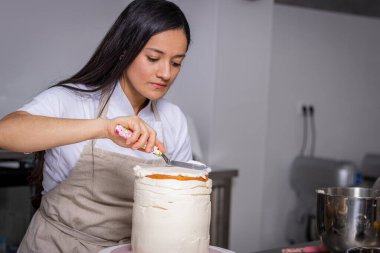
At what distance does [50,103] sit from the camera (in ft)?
5.05

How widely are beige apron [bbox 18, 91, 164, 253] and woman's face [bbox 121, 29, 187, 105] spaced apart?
0.78 feet

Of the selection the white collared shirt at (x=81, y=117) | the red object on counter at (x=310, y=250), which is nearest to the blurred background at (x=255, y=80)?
the white collared shirt at (x=81, y=117)

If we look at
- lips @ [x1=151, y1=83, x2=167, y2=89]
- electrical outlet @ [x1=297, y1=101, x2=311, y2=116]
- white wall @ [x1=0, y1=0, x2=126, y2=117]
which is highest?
white wall @ [x1=0, y1=0, x2=126, y2=117]

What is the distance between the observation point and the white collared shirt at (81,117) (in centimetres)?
155

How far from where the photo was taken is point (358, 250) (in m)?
1.20

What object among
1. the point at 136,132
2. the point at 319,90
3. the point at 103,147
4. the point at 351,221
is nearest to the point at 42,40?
the point at 103,147

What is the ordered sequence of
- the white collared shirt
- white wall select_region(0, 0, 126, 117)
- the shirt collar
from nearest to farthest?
the white collared shirt
the shirt collar
white wall select_region(0, 0, 126, 117)

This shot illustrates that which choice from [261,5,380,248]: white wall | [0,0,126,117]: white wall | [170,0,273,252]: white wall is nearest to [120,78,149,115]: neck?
[0,0,126,117]: white wall

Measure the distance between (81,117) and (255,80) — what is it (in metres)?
1.94

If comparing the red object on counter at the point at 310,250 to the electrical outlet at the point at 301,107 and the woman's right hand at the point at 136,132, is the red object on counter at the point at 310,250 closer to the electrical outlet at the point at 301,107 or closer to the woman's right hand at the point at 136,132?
the woman's right hand at the point at 136,132

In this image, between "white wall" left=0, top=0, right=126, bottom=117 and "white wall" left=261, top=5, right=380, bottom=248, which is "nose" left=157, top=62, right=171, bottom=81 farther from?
"white wall" left=261, top=5, right=380, bottom=248

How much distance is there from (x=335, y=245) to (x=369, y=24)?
11.2 ft

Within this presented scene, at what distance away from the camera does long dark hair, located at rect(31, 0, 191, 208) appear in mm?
1600

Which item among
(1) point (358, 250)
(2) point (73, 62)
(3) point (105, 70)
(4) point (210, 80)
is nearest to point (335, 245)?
(1) point (358, 250)
